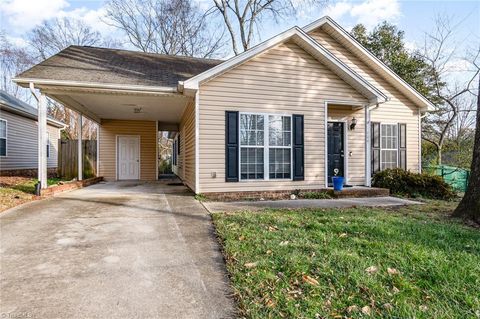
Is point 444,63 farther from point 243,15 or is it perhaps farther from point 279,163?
point 279,163

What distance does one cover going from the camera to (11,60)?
20250 mm

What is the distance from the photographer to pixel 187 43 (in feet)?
65.1

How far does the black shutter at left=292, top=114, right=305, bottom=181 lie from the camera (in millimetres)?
7680

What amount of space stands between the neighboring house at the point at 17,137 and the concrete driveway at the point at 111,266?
9.75 m

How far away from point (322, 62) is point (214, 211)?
5451 millimetres

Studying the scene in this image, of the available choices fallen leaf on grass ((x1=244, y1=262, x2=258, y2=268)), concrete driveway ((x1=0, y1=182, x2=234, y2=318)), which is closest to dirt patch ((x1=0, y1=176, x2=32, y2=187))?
concrete driveway ((x1=0, y1=182, x2=234, y2=318))

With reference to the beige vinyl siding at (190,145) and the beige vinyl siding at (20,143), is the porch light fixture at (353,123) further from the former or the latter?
the beige vinyl siding at (20,143)

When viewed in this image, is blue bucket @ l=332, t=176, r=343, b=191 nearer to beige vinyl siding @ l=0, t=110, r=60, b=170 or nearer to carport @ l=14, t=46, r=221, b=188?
carport @ l=14, t=46, r=221, b=188

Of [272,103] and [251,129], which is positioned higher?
[272,103]

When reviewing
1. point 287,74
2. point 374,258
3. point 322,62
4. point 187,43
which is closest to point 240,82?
point 287,74

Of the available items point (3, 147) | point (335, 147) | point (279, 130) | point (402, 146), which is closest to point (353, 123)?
point (335, 147)

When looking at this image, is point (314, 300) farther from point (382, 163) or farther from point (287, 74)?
point (382, 163)

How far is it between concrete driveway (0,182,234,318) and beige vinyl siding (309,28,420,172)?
8.09 meters

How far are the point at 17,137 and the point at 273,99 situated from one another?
43.1 ft
